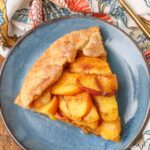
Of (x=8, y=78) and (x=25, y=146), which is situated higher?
(x=8, y=78)

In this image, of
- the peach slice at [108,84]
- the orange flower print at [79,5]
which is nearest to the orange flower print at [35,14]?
the orange flower print at [79,5]

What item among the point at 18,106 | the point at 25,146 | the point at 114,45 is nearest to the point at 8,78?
the point at 18,106

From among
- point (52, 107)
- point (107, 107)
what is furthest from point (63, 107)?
point (107, 107)

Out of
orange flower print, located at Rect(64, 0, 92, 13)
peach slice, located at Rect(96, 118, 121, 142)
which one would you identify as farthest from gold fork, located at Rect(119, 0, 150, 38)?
peach slice, located at Rect(96, 118, 121, 142)

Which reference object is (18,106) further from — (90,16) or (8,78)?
(90,16)

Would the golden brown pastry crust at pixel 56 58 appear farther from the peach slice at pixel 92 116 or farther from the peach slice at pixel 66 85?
the peach slice at pixel 92 116
